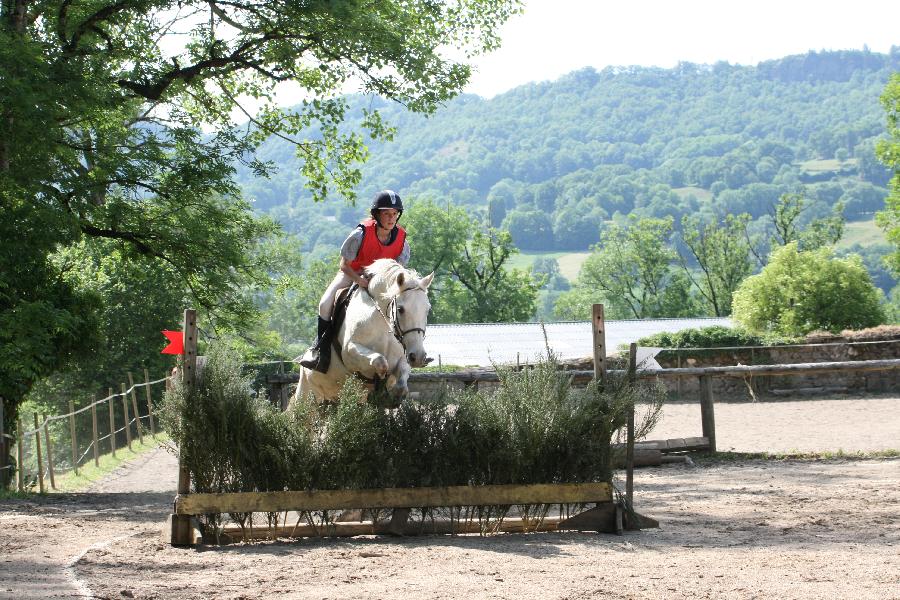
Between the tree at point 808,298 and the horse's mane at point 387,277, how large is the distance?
856 inches

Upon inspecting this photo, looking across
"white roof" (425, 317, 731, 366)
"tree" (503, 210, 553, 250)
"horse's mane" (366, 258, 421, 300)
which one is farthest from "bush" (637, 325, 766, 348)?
"tree" (503, 210, 553, 250)

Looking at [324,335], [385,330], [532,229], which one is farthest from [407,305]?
[532,229]

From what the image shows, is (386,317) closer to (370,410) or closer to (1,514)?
(370,410)

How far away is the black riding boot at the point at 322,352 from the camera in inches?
354

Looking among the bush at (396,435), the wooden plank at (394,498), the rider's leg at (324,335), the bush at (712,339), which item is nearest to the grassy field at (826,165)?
the bush at (712,339)

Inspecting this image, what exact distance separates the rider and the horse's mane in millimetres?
178

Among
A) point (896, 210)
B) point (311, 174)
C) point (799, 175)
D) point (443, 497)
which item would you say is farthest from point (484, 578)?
point (799, 175)

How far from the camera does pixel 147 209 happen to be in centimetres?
1440

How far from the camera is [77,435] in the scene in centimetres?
2542

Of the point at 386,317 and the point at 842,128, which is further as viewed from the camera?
the point at 842,128

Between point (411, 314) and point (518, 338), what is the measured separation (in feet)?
97.8

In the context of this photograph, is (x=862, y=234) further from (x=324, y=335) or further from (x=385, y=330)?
(x=385, y=330)

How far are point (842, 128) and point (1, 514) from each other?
8043 inches

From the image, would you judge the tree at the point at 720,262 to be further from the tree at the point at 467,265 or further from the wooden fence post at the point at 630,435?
the wooden fence post at the point at 630,435
